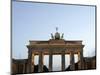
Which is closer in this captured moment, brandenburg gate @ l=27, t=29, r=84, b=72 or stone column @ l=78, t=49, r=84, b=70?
brandenburg gate @ l=27, t=29, r=84, b=72

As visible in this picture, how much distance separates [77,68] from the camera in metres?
3.29

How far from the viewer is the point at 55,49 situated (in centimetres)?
321

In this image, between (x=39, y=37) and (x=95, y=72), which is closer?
(x=39, y=37)

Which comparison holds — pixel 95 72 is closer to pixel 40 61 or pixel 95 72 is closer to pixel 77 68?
pixel 77 68

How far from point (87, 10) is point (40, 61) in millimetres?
1051

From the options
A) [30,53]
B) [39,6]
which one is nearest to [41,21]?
[39,6]

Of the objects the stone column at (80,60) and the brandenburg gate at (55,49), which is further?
the stone column at (80,60)

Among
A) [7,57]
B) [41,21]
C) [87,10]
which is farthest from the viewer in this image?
[87,10]

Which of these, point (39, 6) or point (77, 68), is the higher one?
point (39, 6)

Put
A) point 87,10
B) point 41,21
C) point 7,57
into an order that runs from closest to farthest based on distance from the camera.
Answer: point 7,57 → point 41,21 → point 87,10

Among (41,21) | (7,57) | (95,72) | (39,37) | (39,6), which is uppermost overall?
(39,6)

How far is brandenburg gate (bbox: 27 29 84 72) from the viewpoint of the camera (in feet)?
10.2

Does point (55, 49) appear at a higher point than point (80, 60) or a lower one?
higher

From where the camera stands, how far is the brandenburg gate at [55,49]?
10.2 ft
